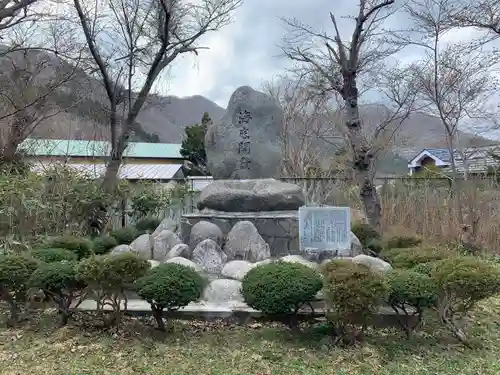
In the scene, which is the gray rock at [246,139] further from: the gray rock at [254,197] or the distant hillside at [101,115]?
the distant hillside at [101,115]

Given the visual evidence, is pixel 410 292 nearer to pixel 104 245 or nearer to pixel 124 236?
pixel 104 245

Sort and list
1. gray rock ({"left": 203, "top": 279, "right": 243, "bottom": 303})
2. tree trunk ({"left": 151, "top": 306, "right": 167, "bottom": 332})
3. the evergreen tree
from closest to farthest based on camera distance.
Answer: tree trunk ({"left": 151, "top": 306, "right": 167, "bottom": 332}) → gray rock ({"left": 203, "top": 279, "right": 243, "bottom": 303}) → the evergreen tree

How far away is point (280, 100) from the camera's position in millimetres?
18328

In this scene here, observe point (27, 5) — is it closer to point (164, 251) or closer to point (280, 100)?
point (164, 251)

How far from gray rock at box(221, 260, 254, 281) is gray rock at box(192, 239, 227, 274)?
0.17 meters

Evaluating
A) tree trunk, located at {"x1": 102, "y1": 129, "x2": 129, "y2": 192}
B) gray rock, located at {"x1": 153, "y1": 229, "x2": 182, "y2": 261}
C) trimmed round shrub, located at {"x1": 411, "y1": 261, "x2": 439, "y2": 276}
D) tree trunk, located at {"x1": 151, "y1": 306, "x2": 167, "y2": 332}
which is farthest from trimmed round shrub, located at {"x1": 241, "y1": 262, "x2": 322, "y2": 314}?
tree trunk, located at {"x1": 102, "y1": 129, "x2": 129, "y2": 192}

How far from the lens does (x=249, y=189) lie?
6312 mm

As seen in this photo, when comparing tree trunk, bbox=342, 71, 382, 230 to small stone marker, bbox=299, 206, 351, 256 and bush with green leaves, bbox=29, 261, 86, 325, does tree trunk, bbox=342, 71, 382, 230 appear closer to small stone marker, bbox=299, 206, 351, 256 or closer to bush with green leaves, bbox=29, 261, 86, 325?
small stone marker, bbox=299, 206, 351, 256

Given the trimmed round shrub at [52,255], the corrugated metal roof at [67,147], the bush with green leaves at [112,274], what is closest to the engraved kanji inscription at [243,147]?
the trimmed round shrub at [52,255]

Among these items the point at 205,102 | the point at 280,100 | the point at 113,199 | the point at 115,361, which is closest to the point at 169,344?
the point at 115,361

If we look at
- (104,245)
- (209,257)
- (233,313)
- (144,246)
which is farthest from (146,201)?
(233,313)

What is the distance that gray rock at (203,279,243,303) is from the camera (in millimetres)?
4211

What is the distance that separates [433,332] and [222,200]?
331 cm

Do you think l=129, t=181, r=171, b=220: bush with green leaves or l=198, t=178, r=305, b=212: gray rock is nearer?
l=198, t=178, r=305, b=212: gray rock
